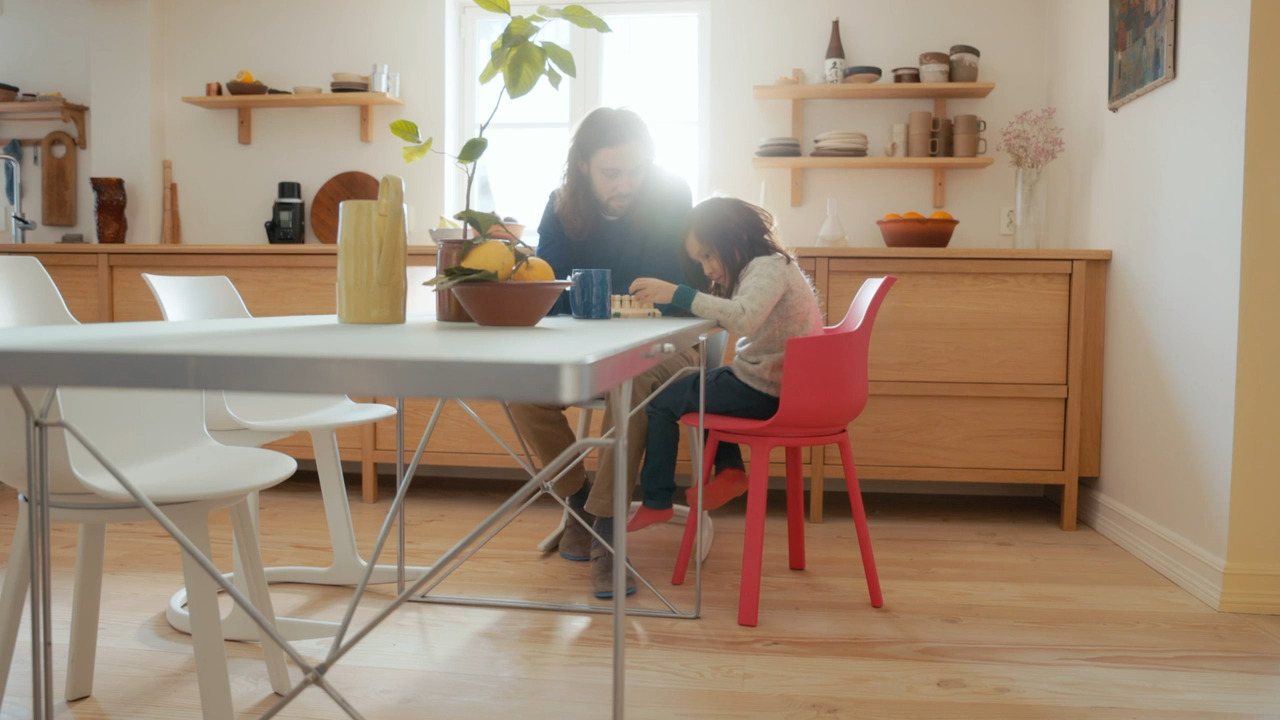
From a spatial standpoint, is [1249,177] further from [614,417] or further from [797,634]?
[614,417]

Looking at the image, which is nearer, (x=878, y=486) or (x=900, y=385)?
(x=900, y=385)

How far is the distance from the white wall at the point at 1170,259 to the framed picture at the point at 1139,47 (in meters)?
0.03

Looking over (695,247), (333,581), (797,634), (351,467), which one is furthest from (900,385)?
(351,467)

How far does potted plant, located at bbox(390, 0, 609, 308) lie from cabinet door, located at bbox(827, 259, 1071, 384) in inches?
69.6

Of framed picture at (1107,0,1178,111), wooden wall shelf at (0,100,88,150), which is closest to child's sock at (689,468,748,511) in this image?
framed picture at (1107,0,1178,111)

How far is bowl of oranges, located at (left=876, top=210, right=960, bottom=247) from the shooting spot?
316 centimetres

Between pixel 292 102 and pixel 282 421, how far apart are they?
6.65ft

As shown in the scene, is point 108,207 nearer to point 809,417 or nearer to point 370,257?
point 370,257

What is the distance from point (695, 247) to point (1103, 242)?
1466 mm

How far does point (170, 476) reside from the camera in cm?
140

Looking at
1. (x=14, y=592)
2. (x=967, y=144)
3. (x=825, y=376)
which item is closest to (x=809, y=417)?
(x=825, y=376)

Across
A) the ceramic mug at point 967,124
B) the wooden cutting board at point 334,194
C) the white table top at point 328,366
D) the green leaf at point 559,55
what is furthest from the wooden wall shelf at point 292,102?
the white table top at point 328,366

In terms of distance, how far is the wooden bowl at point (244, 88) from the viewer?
143 inches

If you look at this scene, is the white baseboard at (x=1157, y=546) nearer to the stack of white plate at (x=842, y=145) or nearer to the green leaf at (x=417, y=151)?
the stack of white plate at (x=842, y=145)
